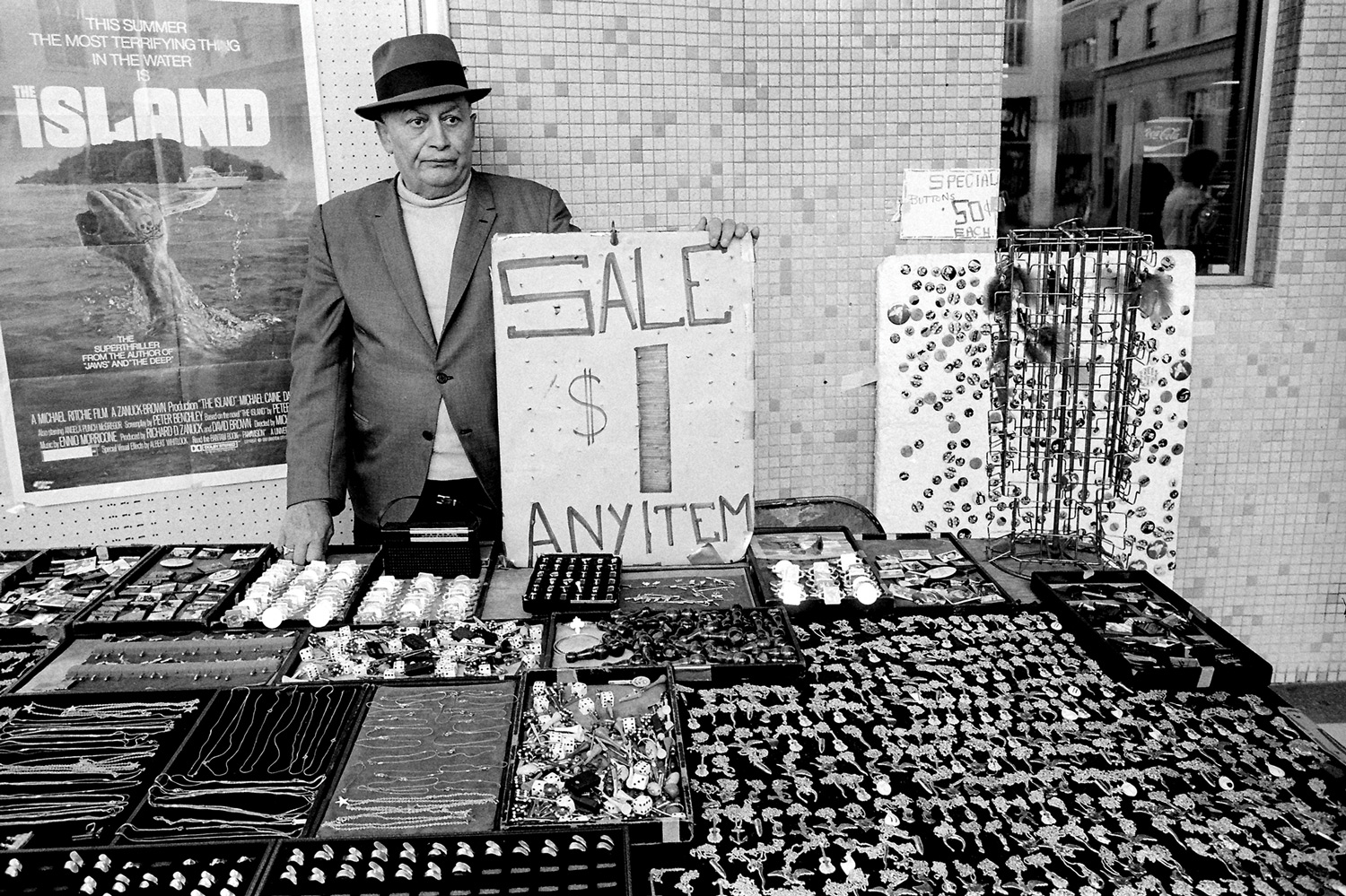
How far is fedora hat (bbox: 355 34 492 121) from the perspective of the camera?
108 inches

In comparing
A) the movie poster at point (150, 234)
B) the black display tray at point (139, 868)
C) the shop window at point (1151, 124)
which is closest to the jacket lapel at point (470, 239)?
the movie poster at point (150, 234)

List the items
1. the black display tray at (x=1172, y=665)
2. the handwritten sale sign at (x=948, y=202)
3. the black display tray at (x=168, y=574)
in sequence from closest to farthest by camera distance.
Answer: the black display tray at (x=1172, y=665) → the black display tray at (x=168, y=574) → the handwritten sale sign at (x=948, y=202)

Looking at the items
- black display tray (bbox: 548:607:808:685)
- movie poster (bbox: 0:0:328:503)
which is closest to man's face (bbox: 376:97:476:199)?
movie poster (bbox: 0:0:328:503)

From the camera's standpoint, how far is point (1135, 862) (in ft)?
4.99

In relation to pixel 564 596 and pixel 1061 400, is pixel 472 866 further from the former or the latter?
pixel 1061 400

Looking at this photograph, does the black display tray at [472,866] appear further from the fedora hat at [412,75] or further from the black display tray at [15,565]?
the fedora hat at [412,75]

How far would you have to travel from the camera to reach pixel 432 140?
9.25ft

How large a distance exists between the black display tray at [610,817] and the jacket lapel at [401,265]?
1.32m

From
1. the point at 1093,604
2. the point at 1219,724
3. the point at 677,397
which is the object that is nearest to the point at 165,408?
the point at 677,397

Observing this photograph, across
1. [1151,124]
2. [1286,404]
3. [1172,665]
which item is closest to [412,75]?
[1172,665]

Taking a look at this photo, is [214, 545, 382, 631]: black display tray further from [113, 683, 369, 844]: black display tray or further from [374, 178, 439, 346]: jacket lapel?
[374, 178, 439, 346]: jacket lapel

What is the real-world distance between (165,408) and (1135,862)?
3060 mm

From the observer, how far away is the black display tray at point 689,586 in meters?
2.37

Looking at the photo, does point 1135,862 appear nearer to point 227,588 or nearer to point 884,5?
point 227,588
